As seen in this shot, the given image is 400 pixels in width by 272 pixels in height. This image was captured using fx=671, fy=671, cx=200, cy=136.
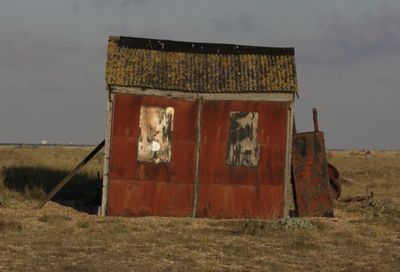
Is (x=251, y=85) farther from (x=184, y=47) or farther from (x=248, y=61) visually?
(x=184, y=47)

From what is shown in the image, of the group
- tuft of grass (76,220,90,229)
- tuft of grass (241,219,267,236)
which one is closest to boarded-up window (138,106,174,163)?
tuft of grass (76,220,90,229)

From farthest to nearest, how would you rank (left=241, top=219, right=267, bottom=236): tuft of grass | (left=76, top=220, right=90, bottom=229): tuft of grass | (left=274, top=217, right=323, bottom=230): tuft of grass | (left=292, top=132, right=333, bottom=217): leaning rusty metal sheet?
(left=292, top=132, right=333, bottom=217): leaning rusty metal sheet → (left=274, top=217, right=323, bottom=230): tuft of grass → (left=76, top=220, right=90, bottom=229): tuft of grass → (left=241, top=219, right=267, bottom=236): tuft of grass

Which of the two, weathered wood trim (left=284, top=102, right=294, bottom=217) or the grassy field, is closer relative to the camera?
the grassy field

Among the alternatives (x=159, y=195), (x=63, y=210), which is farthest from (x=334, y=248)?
(x=63, y=210)

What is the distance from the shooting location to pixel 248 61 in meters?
19.5

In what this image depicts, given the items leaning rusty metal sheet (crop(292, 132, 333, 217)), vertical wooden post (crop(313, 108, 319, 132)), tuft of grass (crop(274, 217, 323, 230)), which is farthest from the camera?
vertical wooden post (crop(313, 108, 319, 132))

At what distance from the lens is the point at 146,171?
59.7ft

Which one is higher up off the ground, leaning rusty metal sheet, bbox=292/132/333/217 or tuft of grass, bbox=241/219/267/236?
leaning rusty metal sheet, bbox=292/132/333/217

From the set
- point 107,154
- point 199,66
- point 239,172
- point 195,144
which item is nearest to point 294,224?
point 239,172

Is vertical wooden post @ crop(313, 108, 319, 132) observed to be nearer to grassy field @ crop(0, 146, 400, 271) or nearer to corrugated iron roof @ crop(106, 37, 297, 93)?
corrugated iron roof @ crop(106, 37, 297, 93)

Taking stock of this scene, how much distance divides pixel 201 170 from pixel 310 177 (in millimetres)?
3178

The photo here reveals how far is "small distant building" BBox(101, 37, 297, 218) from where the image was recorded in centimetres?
1819

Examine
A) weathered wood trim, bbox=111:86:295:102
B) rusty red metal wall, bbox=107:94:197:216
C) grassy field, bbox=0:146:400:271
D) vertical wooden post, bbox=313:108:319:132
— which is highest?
weathered wood trim, bbox=111:86:295:102

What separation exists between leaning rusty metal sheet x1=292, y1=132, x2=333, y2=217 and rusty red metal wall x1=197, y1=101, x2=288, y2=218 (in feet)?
2.19
